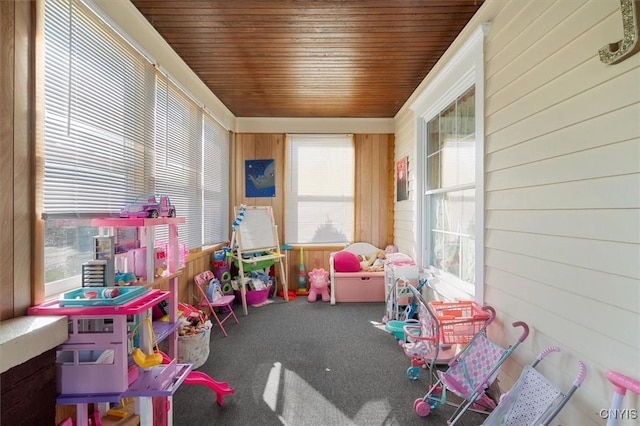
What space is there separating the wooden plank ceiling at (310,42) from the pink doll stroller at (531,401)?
2.36 meters

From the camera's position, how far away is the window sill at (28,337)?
1014mm

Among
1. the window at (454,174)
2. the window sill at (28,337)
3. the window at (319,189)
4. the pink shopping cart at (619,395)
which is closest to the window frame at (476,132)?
the window at (454,174)

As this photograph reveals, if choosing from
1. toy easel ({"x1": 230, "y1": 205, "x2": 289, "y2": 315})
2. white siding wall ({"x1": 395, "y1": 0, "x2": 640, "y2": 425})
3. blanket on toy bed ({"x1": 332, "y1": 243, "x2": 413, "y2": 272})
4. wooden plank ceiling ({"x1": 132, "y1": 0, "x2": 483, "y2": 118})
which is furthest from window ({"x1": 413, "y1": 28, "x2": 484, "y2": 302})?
toy easel ({"x1": 230, "y1": 205, "x2": 289, "y2": 315})

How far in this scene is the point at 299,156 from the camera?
14.7ft

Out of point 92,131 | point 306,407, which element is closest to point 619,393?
point 306,407

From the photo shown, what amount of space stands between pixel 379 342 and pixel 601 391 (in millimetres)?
1723

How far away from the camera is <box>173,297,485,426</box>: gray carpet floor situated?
5.71ft

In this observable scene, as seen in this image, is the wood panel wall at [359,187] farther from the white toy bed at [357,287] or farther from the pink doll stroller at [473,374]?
the pink doll stroller at [473,374]

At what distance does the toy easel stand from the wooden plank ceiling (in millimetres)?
1591

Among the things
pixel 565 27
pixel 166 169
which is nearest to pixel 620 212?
pixel 565 27

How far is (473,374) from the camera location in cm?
171

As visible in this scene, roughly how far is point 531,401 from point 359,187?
3449mm

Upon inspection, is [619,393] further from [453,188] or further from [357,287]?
[357,287]

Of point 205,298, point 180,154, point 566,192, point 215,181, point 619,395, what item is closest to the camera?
point 619,395
